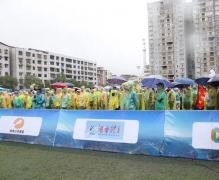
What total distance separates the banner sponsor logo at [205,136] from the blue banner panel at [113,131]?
0.71 metres

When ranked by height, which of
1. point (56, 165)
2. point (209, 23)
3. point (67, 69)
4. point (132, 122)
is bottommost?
point (56, 165)

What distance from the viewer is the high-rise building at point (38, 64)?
58878 millimetres

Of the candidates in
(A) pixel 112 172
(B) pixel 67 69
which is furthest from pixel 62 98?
(B) pixel 67 69

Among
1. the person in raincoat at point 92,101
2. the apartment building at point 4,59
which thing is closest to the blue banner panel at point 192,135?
the person in raincoat at point 92,101

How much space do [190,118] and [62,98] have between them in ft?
21.9

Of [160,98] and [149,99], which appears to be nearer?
[160,98]

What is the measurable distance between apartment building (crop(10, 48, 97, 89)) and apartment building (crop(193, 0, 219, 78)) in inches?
1747

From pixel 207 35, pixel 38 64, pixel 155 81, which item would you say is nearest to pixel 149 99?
pixel 155 81

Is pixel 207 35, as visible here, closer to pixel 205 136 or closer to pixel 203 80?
pixel 203 80

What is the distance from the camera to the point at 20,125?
6480 mm

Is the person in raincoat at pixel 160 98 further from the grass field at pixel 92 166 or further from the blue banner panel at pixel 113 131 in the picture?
the grass field at pixel 92 166

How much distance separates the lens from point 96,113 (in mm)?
5656

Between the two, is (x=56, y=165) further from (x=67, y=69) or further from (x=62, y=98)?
(x=67, y=69)

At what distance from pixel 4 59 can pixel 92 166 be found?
61442mm
